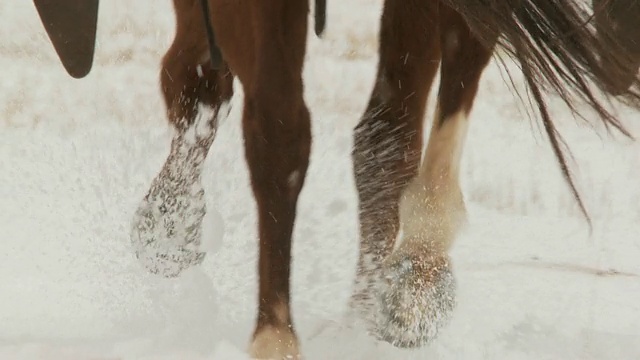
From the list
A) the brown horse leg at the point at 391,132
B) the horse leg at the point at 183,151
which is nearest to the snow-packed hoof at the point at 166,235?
the horse leg at the point at 183,151

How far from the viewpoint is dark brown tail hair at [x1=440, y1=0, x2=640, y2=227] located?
894mm

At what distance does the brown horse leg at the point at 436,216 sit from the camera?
1.15 m

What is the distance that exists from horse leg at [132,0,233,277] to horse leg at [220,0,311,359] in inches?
10.2

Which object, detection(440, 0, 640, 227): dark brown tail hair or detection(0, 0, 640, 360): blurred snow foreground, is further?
detection(0, 0, 640, 360): blurred snow foreground

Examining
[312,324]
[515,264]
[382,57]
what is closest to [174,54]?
[382,57]

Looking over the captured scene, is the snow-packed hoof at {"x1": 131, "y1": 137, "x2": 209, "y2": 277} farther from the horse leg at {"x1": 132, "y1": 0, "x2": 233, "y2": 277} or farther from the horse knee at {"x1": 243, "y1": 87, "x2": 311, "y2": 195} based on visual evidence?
the horse knee at {"x1": 243, "y1": 87, "x2": 311, "y2": 195}

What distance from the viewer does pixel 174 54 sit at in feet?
4.71

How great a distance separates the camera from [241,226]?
1.54m

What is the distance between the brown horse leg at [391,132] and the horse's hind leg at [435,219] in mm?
16

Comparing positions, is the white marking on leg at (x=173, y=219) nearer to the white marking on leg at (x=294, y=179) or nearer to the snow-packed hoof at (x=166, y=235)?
the snow-packed hoof at (x=166, y=235)

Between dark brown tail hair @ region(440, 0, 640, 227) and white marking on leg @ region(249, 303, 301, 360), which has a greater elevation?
dark brown tail hair @ region(440, 0, 640, 227)

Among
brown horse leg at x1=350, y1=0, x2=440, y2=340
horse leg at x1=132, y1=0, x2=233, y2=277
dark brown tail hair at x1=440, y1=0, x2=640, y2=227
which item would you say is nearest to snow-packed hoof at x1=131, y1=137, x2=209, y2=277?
horse leg at x1=132, y1=0, x2=233, y2=277

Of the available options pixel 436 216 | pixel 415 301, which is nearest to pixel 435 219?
pixel 436 216

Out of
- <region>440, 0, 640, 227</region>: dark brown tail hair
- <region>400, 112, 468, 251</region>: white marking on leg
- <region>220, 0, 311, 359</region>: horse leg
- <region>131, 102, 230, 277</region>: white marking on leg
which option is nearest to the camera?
<region>440, 0, 640, 227</region>: dark brown tail hair
